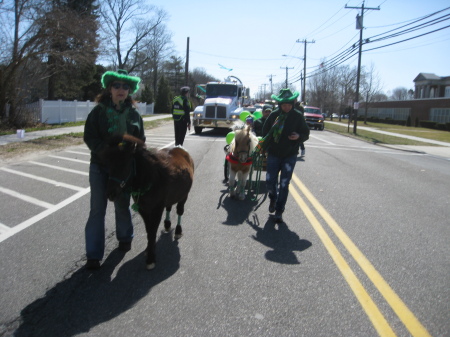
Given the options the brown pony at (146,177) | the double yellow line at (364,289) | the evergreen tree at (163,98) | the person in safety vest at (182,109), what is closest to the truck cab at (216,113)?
the person in safety vest at (182,109)

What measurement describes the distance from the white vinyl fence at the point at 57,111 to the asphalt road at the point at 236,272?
593 inches

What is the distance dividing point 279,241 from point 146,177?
7.13ft

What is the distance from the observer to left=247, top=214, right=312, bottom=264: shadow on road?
457 centimetres

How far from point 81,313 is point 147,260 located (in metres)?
1.00

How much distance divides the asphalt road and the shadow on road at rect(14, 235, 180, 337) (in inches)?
0.5

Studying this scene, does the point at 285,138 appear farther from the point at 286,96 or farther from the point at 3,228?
the point at 3,228

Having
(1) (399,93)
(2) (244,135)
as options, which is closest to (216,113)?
(2) (244,135)

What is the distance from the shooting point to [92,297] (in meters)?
3.47

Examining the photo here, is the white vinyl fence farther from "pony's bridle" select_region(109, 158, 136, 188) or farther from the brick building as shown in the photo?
the brick building

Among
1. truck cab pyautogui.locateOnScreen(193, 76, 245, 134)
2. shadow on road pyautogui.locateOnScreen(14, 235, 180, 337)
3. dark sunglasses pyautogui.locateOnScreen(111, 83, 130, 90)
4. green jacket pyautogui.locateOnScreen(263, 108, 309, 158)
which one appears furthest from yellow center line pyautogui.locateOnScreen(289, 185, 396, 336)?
truck cab pyautogui.locateOnScreen(193, 76, 245, 134)

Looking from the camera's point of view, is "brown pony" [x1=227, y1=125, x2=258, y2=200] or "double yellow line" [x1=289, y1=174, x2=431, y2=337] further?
"brown pony" [x1=227, y1=125, x2=258, y2=200]

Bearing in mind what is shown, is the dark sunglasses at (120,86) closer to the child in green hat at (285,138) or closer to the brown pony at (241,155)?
the child in green hat at (285,138)

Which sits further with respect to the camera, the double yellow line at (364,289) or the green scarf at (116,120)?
the green scarf at (116,120)

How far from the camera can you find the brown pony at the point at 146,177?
3.47 meters
